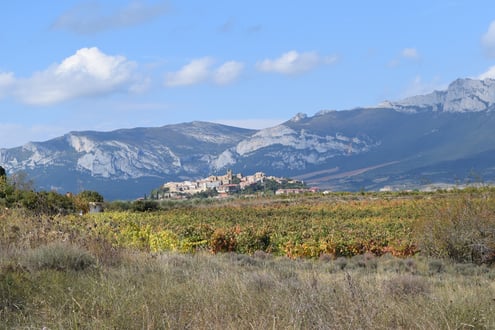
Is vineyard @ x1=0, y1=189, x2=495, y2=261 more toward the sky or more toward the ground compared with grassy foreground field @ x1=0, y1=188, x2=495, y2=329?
more toward the ground

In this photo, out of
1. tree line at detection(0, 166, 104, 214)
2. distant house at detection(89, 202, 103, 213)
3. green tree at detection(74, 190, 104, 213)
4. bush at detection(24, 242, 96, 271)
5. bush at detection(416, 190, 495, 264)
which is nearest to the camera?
bush at detection(24, 242, 96, 271)

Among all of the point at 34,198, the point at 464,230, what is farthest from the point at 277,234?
the point at 34,198

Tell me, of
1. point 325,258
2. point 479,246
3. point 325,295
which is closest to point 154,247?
point 325,258

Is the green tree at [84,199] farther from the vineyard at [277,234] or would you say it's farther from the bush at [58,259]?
the bush at [58,259]

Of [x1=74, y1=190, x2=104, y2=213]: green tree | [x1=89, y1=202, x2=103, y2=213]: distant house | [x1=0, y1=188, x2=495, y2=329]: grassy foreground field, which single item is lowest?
[x1=89, y1=202, x2=103, y2=213]: distant house

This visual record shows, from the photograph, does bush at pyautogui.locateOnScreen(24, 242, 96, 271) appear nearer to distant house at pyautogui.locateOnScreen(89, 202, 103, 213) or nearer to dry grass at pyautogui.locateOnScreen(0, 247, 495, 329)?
dry grass at pyautogui.locateOnScreen(0, 247, 495, 329)

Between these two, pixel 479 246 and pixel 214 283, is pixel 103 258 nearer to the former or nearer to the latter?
pixel 214 283

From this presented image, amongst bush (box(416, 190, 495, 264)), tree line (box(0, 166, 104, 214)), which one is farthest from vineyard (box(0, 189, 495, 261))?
tree line (box(0, 166, 104, 214))

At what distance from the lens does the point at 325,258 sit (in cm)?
1694

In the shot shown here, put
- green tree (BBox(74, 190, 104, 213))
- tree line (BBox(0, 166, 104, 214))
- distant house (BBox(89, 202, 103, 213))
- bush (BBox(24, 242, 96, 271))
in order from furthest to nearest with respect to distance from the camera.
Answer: distant house (BBox(89, 202, 103, 213)) < green tree (BBox(74, 190, 104, 213)) < tree line (BBox(0, 166, 104, 214)) < bush (BBox(24, 242, 96, 271))

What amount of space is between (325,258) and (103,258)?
9.15 m

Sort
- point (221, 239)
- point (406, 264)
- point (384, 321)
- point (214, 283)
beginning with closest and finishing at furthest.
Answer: point (384, 321) → point (214, 283) → point (406, 264) → point (221, 239)

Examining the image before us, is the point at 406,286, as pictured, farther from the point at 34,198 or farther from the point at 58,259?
the point at 34,198

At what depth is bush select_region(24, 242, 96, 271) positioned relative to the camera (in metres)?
A: 8.02
